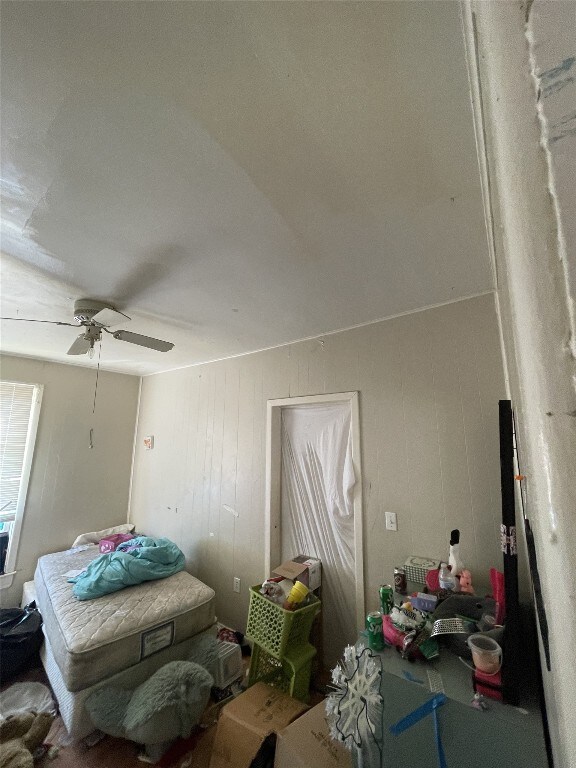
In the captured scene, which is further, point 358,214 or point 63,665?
point 63,665

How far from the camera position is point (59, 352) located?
3.25 m

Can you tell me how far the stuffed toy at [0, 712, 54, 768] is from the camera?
1.55 m

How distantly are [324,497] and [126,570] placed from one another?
5.34 feet

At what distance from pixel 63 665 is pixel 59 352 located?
103 inches

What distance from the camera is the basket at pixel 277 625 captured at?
1.82 metres

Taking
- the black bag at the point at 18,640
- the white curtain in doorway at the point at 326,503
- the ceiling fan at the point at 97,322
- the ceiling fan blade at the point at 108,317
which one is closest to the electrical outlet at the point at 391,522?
the white curtain in doorway at the point at 326,503

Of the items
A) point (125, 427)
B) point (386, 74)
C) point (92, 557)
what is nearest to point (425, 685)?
point (386, 74)

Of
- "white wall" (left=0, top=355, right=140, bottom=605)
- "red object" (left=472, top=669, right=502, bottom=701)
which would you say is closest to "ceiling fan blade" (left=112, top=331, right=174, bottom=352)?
"red object" (left=472, top=669, right=502, bottom=701)

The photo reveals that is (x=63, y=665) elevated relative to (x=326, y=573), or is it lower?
lower

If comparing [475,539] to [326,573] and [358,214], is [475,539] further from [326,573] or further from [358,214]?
[358,214]

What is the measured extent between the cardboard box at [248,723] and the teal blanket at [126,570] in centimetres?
122

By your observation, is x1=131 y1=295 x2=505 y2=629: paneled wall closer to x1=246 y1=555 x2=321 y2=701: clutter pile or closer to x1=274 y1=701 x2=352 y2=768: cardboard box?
x1=246 y1=555 x2=321 y2=701: clutter pile

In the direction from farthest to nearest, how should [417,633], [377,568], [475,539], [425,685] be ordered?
[377,568], [475,539], [417,633], [425,685]

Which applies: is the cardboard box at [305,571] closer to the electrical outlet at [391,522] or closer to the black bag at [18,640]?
the electrical outlet at [391,522]
